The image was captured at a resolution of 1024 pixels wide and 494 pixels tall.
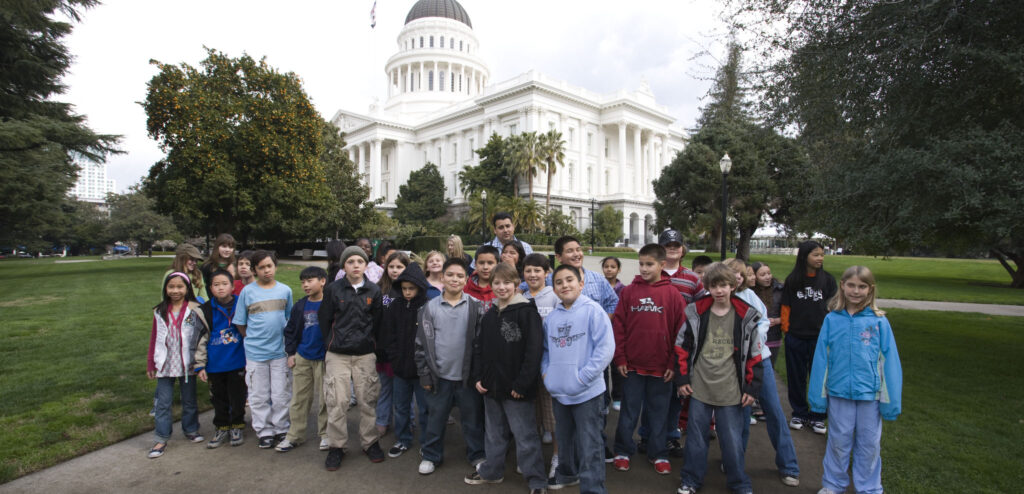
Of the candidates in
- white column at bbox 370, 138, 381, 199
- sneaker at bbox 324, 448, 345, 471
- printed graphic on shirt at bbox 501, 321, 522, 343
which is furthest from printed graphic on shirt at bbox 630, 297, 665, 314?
white column at bbox 370, 138, 381, 199

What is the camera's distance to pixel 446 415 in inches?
171

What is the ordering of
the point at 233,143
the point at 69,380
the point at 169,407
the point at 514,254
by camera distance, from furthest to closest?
the point at 233,143, the point at 69,380, the point at 514,254, the point at 169,407

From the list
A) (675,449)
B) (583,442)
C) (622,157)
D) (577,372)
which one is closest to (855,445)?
(675,449)

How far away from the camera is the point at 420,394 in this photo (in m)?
4.81

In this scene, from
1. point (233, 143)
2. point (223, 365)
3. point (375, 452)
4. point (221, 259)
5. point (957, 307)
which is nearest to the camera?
point (375, 452)

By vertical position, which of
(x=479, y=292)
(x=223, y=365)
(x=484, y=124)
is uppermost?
(x=484, y=124)

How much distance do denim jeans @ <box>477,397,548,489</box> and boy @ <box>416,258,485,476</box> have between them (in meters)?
0.26

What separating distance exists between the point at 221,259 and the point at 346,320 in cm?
263

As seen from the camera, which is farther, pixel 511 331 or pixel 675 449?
pixel 675 449

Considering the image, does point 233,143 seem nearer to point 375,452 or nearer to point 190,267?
point 190,267

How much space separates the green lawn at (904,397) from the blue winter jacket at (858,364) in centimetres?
93

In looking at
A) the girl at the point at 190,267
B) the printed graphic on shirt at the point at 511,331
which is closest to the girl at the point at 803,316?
the printed graphic on shirt at the point at 511,331

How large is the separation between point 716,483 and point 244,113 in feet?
79.6

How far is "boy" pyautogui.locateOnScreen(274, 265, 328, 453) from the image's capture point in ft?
15.5
